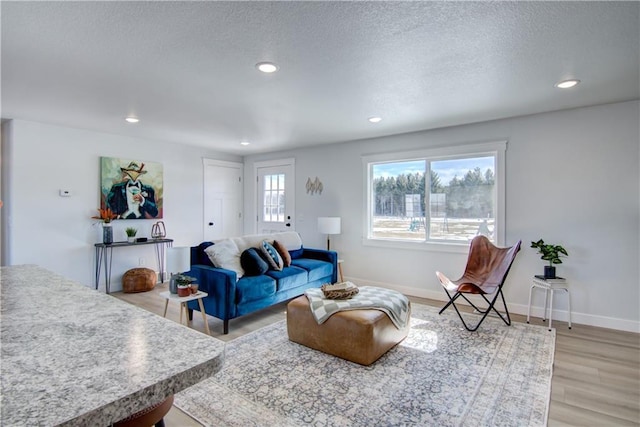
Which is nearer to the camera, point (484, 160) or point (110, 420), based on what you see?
point (110, 420)

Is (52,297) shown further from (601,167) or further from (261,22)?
(601,167)

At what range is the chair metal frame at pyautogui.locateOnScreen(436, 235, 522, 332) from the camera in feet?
A: 11.3

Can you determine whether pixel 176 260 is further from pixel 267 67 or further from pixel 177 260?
pixel 267 67

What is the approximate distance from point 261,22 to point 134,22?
2.47 feet

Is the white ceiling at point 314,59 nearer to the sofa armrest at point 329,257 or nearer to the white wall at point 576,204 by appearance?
the white wall at point 576,204

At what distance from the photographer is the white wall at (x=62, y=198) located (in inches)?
165

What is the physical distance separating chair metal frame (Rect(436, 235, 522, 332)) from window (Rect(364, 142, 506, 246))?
12.3 inches

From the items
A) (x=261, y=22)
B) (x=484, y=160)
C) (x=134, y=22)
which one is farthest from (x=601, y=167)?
(x=134, y=22)

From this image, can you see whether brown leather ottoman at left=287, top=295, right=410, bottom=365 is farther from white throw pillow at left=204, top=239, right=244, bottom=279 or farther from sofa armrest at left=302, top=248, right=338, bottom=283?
sofa armrest at left=302, top=248, right=338, bottom=283

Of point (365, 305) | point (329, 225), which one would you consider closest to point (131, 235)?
point (329, 225)

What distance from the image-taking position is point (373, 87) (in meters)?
2.98

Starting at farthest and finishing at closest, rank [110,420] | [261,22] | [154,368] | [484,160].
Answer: [484,160] < [261,22] < [154,368] < [110,420]

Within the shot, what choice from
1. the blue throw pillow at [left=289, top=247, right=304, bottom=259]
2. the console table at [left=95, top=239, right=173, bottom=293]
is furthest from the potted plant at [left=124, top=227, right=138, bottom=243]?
the blue throw pillow at [left=289, top=247, right=304, bottom=259]

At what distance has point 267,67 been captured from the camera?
8.33 ft
